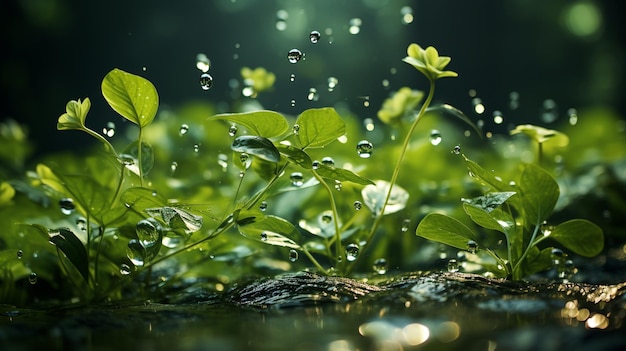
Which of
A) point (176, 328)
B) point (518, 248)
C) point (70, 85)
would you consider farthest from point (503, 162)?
point (70, 85)

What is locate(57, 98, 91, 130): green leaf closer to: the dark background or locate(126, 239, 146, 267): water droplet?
locate(126, 239, 146, 267): water droplet

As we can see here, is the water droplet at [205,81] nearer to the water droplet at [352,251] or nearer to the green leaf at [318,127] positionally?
the green leaf at [318,127]

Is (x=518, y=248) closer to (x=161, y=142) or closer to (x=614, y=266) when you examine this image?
(x=614, y=266)

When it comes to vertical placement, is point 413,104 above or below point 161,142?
below

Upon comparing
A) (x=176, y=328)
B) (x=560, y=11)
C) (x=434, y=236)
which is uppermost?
(x=560, y=11)

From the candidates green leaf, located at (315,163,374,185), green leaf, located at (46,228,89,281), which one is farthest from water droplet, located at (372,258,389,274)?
green leaf, located at (46,228,89,281)

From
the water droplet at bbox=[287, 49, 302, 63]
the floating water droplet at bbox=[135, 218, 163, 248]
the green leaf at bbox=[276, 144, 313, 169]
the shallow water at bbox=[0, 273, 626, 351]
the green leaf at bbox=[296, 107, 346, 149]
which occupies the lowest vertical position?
the shallow water at bbox=[0, 273, 626, 351]
